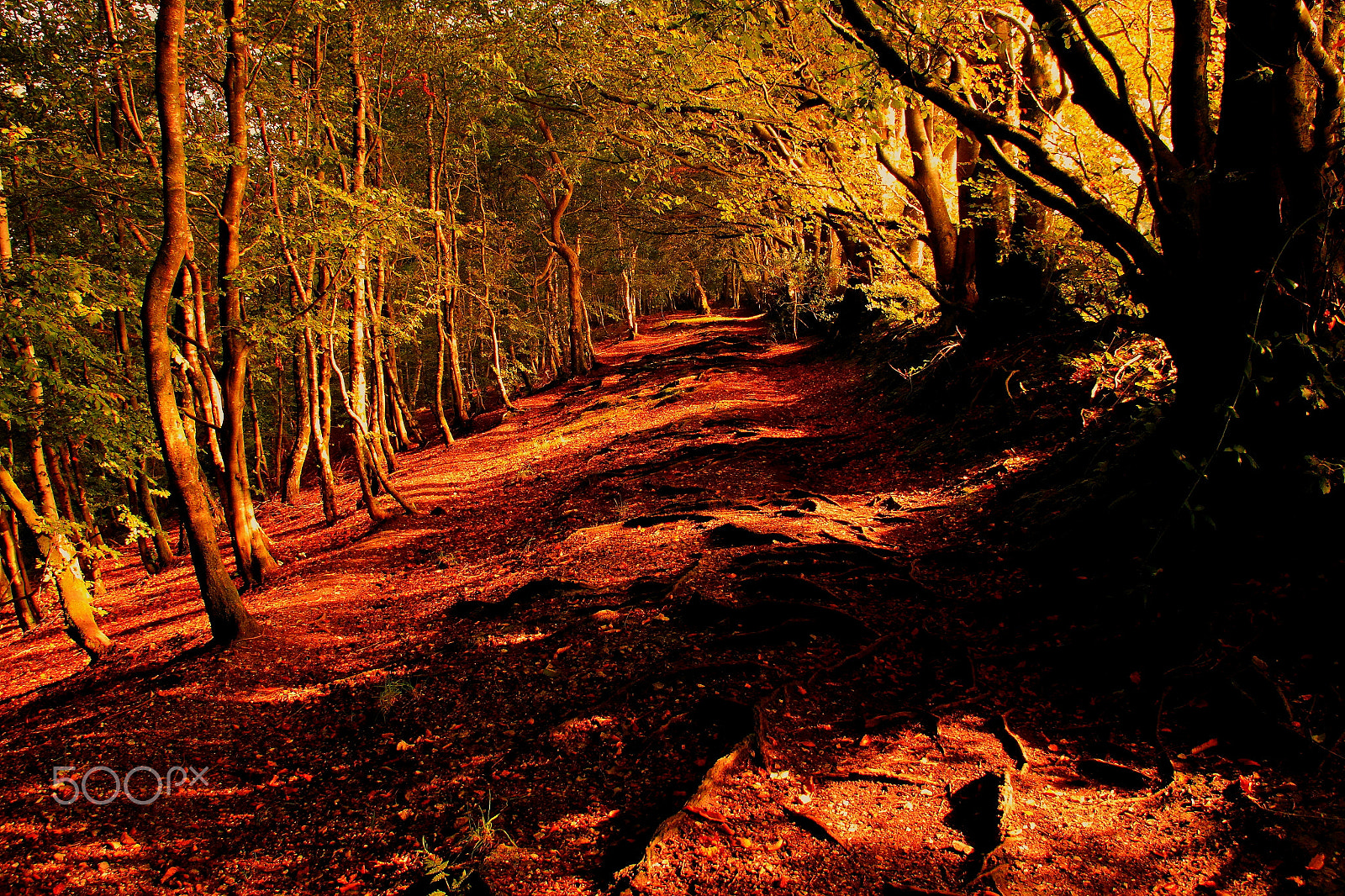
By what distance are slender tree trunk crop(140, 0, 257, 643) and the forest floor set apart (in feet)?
5.31

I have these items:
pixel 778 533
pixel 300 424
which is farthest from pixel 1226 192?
pixel 300 424

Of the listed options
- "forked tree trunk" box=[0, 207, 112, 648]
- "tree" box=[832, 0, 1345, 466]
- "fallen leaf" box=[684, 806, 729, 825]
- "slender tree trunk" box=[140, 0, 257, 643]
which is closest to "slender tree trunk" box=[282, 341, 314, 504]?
"forked tree trunk" box=[0, 207, 112, 648]

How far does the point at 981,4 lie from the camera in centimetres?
772

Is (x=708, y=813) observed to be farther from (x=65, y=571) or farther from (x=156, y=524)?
(x=156, y=524)

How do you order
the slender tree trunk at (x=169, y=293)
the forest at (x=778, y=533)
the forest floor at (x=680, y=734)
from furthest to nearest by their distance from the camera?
the slender tree trunk at (x=169, y=293)
the forest at (x=778, y=533)
the forest floor at (x=680, y=734)

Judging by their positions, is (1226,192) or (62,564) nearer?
(1226,192)

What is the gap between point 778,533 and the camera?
7.14 m

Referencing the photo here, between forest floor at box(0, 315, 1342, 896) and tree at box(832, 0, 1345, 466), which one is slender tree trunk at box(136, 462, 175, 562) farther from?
tree at box(832, 0, 1345, 466)

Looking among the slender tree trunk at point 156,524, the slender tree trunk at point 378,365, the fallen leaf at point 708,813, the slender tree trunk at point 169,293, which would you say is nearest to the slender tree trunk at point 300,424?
the slender tree trunk at point 378,365

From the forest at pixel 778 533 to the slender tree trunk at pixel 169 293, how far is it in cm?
4

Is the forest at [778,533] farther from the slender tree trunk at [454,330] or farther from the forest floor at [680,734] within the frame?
the slender tree trunk at [454,330]

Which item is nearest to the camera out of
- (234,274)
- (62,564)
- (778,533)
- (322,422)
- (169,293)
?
(169,293)

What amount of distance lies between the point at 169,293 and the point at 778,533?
21.2 ft

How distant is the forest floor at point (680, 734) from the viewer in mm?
3053
